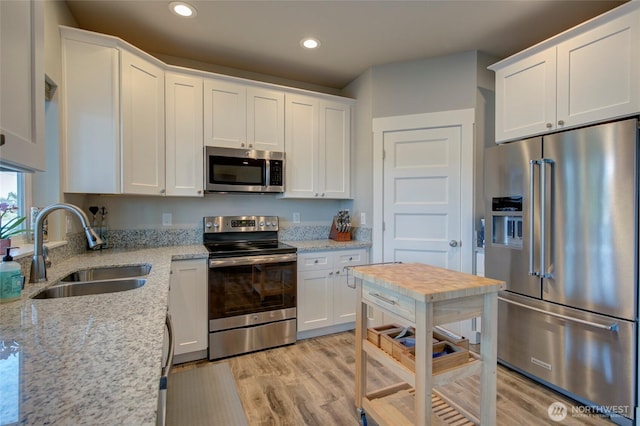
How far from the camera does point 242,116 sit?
2867 millimetres

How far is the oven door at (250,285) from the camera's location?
98.1 inches

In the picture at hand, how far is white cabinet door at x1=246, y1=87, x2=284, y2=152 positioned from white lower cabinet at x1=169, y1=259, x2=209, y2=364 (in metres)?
1.27

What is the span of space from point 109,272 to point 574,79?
3.27 meters

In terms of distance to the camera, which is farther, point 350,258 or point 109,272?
point 350,258

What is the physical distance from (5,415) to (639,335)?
262 centimetres

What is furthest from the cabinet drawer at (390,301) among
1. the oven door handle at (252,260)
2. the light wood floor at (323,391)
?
the oven door handle at (252,260)

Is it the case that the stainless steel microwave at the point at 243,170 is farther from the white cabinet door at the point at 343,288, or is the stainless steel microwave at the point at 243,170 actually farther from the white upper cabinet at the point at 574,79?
the white upper cabinet at the point at 574,79

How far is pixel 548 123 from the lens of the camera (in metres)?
2.12

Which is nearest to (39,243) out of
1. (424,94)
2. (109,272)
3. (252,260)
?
(109,272)

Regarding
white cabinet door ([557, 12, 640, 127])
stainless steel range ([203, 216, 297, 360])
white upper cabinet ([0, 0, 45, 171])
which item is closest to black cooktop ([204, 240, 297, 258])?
stainless steel range ([203, 216, 297, 360])

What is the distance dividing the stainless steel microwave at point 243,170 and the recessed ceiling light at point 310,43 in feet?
3.28

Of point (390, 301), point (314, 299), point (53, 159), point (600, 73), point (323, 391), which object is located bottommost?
point (323, 391)

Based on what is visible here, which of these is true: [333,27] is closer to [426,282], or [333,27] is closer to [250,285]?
[426,282]

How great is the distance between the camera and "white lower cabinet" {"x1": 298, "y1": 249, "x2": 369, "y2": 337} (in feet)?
9.34
